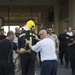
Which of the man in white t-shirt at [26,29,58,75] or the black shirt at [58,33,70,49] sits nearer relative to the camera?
the man in white t-shirt at [26,29,58,75]

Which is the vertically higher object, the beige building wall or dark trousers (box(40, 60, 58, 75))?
the beige building wall

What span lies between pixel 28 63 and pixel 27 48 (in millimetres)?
517

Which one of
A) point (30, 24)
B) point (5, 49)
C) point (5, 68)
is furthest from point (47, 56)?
point (30, 24)

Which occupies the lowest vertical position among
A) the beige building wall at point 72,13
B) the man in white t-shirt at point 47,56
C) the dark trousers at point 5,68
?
the dark trousers at point 5,68

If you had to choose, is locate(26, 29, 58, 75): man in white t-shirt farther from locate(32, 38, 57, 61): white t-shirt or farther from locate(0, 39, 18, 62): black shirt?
locate(0, 39, 18, 62): black shirt

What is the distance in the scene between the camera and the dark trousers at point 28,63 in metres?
10.1

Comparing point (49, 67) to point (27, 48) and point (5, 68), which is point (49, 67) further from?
point (27, 48)

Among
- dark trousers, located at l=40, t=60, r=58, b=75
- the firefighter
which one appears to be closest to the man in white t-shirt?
dark trousers, located at l=40, t=60, r=58, b=75

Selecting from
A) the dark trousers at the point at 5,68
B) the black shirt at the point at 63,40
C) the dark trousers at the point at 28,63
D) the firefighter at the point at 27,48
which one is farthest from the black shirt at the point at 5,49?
the black shirt at the point at 63,40

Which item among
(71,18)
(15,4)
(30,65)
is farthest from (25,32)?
(15,4)

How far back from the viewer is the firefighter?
993 centimetres

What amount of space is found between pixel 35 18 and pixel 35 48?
18.3m

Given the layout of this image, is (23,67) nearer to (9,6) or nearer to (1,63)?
(1,63)

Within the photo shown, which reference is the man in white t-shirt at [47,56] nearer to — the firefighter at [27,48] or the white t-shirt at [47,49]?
the white t-shirt at [47,49]
